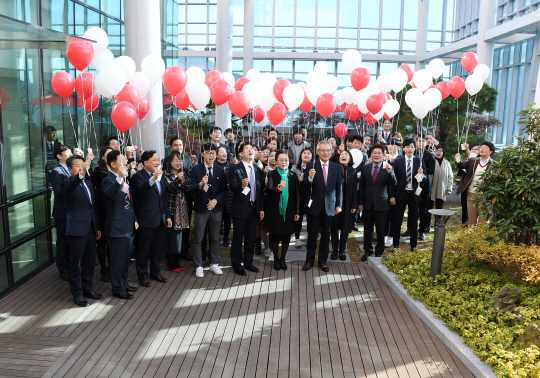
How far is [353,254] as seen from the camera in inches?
252

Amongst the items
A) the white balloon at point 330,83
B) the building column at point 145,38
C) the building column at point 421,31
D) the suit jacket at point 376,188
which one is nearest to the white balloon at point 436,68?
the white balloon at point 330,83

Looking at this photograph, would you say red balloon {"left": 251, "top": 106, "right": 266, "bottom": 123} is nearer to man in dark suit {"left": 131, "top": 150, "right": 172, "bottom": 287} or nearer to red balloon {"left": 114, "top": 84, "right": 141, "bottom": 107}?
red balloon {"left": 114, "top": 84, "right": 141, "bottom": 107}

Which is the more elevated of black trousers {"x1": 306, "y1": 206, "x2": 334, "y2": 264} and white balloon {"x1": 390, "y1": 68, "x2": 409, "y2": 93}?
white balloon {"x1": 390, "y1": 68, "x2": 409, "y2": 93}

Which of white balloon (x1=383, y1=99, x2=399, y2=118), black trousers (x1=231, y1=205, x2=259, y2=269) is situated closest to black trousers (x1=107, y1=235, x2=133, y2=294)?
black trousers (x1=231, y1=205, x2=259, y2=269)

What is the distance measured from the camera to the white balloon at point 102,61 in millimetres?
5195

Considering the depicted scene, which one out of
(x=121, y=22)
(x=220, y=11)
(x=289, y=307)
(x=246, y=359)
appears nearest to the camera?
(x=246, y=359)

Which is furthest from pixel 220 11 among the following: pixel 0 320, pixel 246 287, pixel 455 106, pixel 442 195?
pixel 0 320

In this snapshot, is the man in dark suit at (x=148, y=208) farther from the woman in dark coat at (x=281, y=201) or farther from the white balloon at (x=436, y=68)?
the white balloon at (x=436, y=68)

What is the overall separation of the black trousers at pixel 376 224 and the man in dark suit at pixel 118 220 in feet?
10.2

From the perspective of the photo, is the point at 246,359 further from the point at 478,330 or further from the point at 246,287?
the point at 478,330

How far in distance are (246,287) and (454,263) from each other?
2.54 meters

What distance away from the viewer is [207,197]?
5277mm

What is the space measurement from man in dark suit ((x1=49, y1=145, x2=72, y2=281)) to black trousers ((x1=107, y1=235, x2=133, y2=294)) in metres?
0.77

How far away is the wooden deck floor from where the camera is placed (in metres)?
3.42
